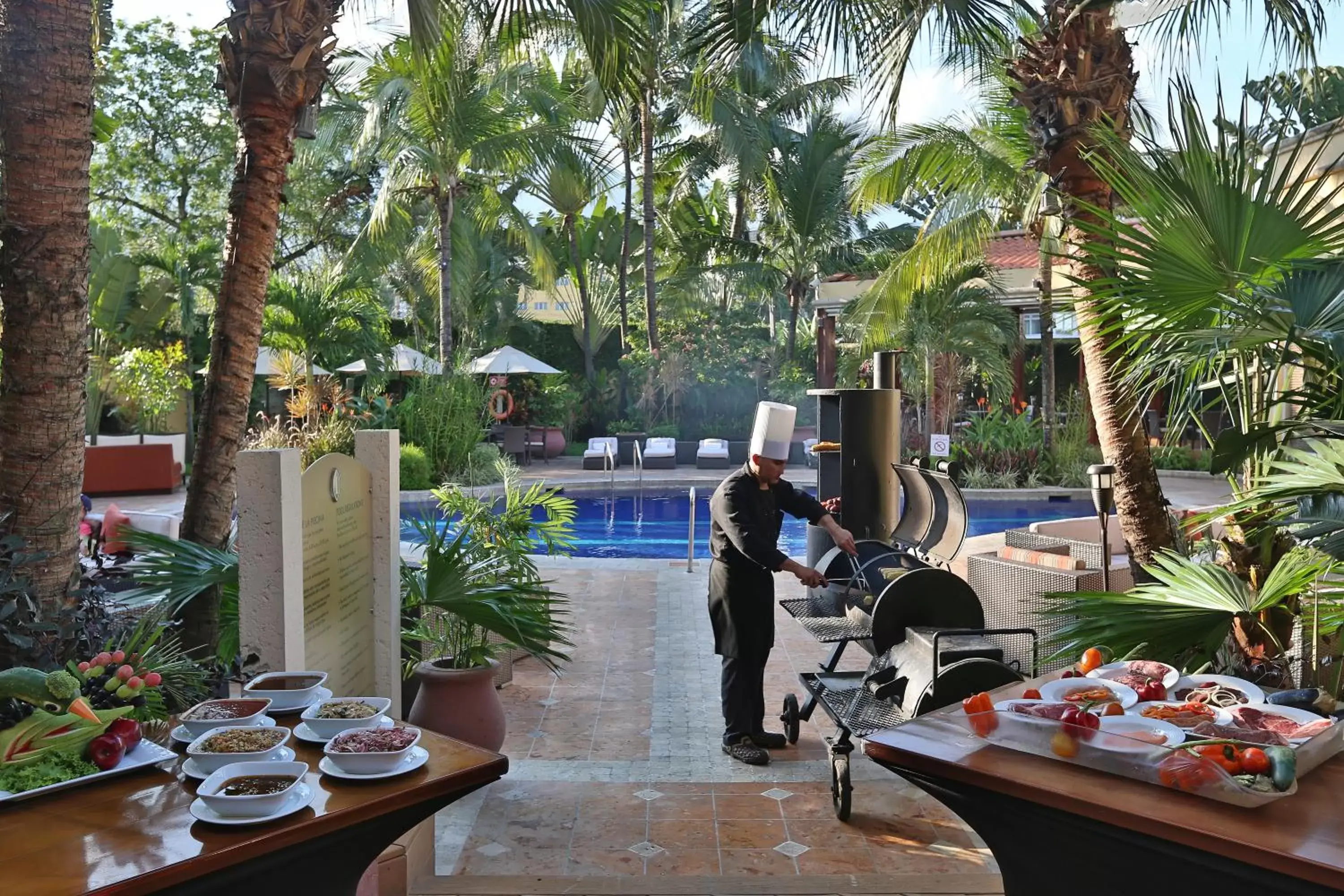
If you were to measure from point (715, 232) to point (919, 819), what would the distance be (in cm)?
2678

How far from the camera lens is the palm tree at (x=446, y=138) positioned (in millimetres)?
17781

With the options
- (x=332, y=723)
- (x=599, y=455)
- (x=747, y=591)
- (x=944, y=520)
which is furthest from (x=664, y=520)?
(x=332, y=723)

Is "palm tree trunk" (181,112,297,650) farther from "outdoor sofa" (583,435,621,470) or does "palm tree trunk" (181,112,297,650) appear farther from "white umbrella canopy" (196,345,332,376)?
"outdoor sofa" (583,435,621,470)

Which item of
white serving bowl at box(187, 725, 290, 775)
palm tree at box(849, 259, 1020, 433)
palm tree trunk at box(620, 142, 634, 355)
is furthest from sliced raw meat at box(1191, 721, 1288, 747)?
palm tree trunk at box(620, 142, 634, 355)

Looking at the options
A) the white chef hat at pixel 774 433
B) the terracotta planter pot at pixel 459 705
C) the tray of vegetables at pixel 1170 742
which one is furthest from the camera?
the white chef hat at pixel 774 433

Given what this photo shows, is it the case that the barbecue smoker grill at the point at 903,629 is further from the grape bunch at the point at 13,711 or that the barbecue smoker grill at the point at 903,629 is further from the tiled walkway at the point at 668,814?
the grape bunch at the point at 13,711

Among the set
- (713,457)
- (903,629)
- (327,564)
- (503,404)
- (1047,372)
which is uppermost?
(1047,372)

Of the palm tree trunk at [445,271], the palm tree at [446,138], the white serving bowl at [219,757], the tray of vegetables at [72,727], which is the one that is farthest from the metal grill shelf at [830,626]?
the palm tree trunk at [445,271]

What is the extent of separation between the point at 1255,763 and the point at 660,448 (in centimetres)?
1947

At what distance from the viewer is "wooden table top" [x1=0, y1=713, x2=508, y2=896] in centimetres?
205

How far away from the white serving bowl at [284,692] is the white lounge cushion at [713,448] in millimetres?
18476

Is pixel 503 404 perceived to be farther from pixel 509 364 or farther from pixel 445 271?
pixel 445 271

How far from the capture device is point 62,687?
2.62 m

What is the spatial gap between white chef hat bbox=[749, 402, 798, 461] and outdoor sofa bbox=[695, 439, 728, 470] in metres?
15.8
